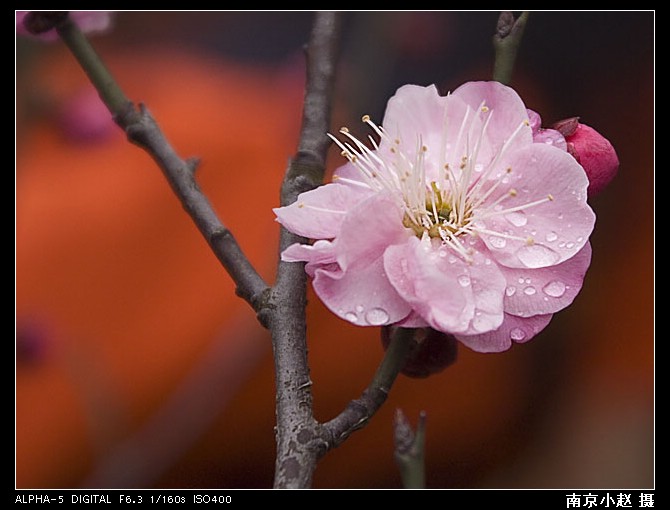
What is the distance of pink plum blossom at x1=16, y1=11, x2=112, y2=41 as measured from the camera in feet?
1.55

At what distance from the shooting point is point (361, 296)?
1.08ft

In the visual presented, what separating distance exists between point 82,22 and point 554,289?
356 millimetres

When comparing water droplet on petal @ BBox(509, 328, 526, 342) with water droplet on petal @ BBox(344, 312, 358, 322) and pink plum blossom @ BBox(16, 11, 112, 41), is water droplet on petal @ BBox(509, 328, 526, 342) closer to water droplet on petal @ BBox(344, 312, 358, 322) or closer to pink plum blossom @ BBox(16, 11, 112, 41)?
water droplet on petal @ BBox(344, 312, 358, 322)

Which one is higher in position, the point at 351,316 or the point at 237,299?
the point at 237,299

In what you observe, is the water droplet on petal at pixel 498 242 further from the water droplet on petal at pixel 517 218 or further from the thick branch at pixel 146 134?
the thick branch at pixel 146 134

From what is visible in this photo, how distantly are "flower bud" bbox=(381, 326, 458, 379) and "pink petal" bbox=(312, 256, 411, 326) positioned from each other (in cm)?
5

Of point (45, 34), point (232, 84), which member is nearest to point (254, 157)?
point (232, 84)

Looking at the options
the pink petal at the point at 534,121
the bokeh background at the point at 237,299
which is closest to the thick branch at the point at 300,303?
the pink petal at the point at 534,121

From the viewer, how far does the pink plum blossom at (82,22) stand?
472mm

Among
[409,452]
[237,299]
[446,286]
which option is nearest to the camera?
[446,286]

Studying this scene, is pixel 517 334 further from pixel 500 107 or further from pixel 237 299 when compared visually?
pixel 237 299

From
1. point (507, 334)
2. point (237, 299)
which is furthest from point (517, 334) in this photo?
point (237, 299)

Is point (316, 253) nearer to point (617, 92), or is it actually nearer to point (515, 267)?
point (515, 267)
